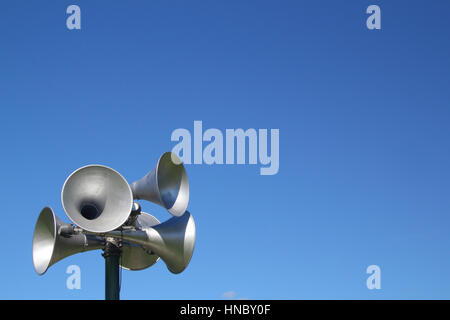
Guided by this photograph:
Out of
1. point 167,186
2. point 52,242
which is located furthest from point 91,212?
point 167,186

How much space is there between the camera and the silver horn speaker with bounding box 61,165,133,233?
1656 centimetres

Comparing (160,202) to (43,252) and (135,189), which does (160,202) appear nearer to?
(135,189)

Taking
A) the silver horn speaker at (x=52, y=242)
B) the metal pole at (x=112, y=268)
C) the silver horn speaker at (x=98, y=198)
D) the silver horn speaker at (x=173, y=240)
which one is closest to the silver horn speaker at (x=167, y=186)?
the silver horn speaker at (x=173, y=240)

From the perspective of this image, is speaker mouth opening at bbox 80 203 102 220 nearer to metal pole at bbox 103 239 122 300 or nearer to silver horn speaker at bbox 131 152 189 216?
metal pole at bbox 103 239 122 300

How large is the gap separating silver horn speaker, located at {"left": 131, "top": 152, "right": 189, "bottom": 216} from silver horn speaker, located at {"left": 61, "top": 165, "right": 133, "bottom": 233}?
1109 mm

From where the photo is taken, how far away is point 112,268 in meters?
17.9

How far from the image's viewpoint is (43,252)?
17703mm

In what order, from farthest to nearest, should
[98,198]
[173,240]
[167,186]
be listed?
[173,240] < [167,186] < [98,198]

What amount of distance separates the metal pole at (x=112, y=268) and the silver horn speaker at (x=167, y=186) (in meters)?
1.37

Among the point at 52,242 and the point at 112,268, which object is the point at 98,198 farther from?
the point at 112,268

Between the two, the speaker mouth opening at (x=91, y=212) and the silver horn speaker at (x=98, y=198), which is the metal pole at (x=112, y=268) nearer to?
the speaker mouth opening at (x=91, y=212)

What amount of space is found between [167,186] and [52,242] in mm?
3046

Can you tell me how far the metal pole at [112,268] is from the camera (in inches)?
699
